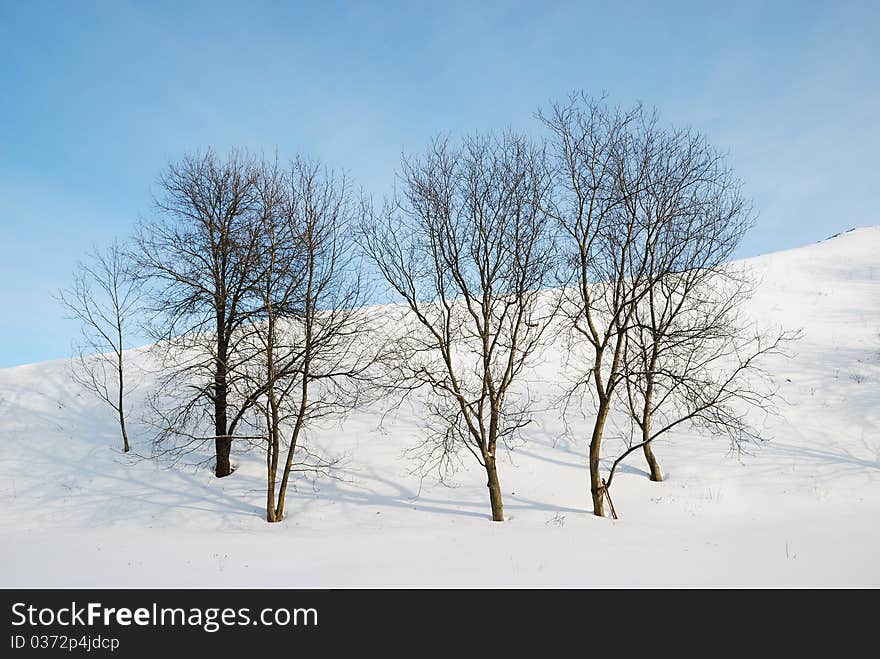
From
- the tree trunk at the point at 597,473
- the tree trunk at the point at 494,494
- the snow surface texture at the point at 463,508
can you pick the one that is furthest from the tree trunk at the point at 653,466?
the tree trunk at the point at 494,494

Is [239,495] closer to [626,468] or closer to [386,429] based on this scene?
[386,429]

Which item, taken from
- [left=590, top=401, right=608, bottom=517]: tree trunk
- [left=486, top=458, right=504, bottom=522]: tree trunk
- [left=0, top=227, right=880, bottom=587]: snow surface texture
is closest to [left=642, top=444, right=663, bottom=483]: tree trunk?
[left=0, top=227, right=880, bottom=587]: snow surface texture

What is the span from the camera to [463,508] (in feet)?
45.1

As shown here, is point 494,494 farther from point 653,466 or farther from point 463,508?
point 653,466

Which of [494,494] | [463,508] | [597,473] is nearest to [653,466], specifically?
[597,473]

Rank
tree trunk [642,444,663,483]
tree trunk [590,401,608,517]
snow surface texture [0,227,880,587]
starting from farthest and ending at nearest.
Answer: tree trunk [642,444,663,483] < tree trunk [590,401,608,517] < snow surface texture [0,227,880,587]

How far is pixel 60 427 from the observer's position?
776 inches

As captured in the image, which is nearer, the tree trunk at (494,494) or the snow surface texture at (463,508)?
the snow surface texture at (463,508)

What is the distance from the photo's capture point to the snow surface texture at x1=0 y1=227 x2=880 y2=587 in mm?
7422

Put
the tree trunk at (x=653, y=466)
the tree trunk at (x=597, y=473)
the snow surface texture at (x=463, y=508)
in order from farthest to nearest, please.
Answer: the tree trunk at (x=653, y=466) → the tree trunk at (x=597, y=473) → the snow surface texture at (x=463, y=508)

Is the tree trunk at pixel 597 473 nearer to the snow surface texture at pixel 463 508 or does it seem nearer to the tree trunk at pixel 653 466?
the snow surface texture at pixel 463 508

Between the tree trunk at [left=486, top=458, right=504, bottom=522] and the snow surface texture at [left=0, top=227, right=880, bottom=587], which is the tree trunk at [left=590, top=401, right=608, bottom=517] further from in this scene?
the tree trunk at [left=486, top=458, right=504, bottom=522]

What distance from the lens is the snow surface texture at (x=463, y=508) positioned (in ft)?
24.3
